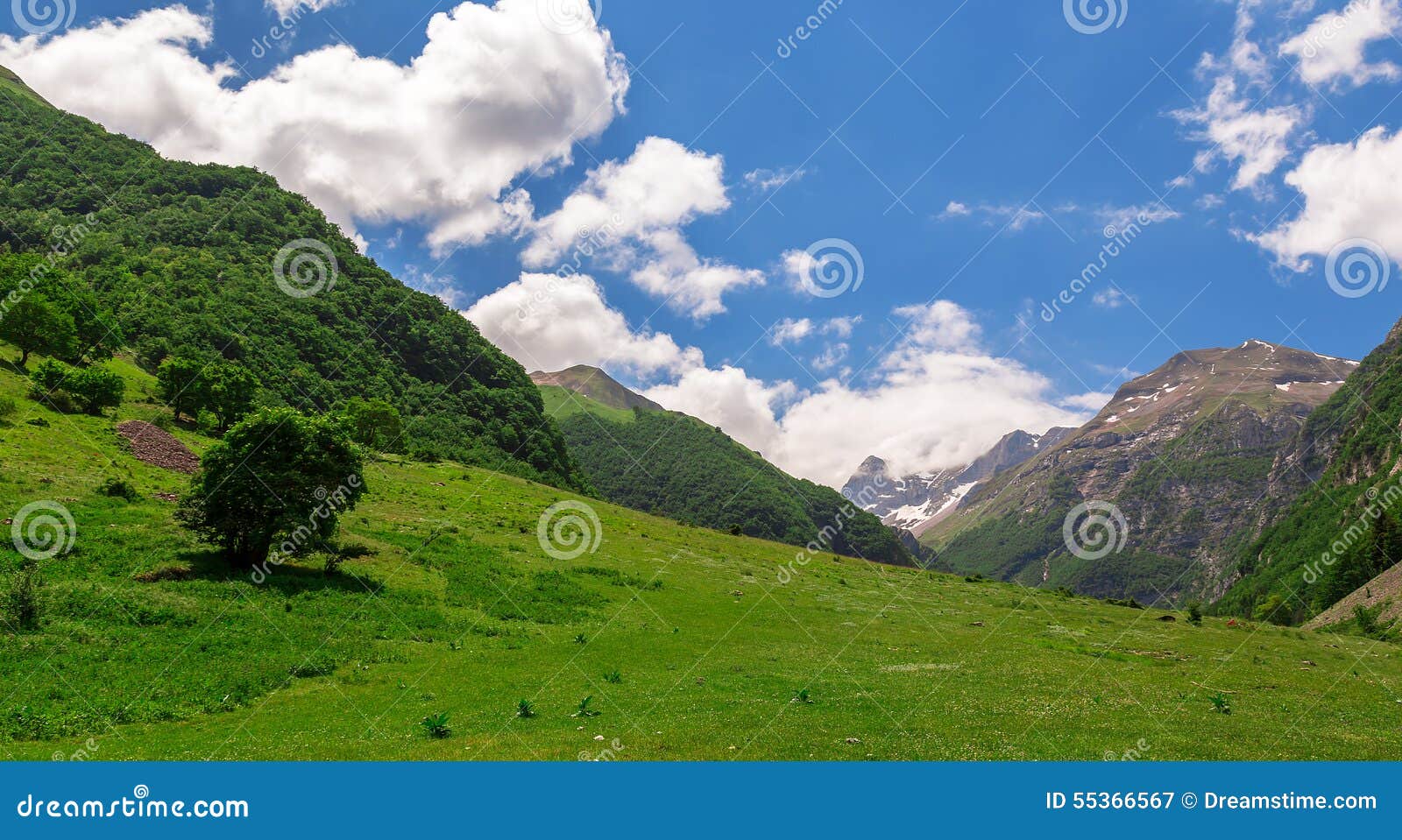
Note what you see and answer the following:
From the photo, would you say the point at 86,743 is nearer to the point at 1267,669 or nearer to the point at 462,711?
the point at 462,711

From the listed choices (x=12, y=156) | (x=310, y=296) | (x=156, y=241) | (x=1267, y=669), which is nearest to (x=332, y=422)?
(x=1267, y=669)

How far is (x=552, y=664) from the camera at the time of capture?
30938mm

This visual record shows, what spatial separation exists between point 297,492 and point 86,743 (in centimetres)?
2059

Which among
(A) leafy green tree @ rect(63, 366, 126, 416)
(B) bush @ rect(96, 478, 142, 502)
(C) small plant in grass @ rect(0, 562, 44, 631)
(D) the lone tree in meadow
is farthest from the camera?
(A) leafy green tree @ rect(63, 366, 126, 416)

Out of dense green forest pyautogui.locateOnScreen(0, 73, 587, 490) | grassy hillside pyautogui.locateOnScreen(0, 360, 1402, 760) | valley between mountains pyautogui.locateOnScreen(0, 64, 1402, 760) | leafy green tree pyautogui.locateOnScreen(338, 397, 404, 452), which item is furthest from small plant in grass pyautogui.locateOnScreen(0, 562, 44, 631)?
dense green forest pyautogui.locateOnScreen(0, 73, 587, 490)

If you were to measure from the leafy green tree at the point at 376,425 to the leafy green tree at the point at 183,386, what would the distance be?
21.8 m

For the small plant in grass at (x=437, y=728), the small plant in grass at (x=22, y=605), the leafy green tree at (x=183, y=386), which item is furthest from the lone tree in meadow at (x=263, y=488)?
the leafy green tree at (x=183, y=386)

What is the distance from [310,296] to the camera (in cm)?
16638

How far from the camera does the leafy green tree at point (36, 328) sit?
230 ft

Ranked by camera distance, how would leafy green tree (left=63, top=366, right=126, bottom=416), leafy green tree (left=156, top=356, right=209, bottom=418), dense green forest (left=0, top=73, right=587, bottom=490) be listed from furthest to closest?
dense green forest (left=0, top=73, right=587, bottom=490) < leafy green tree (left=156, top=356, right=209, bottom=418) < leafy green tree (left=63, top=366, right=126, bottom=416)

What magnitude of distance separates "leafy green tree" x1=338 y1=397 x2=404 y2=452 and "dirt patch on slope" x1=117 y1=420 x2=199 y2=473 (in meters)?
32.3

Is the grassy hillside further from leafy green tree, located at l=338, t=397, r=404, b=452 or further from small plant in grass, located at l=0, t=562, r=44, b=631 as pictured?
leafy green tree, located at l=338, t=397, r=404, b=452

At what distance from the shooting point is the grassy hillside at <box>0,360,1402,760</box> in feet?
61.7

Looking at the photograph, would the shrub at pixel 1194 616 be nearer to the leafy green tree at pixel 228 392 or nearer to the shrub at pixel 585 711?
the shrub at pixel 585 711
